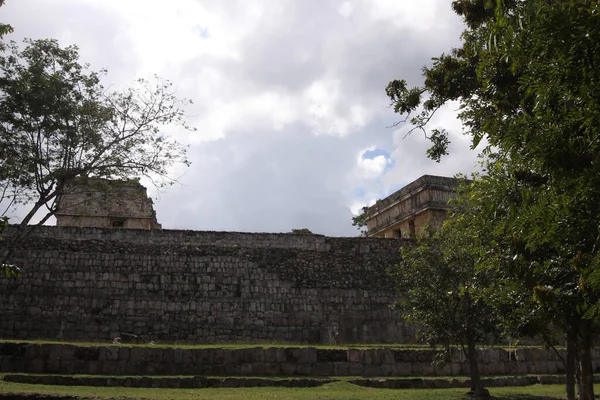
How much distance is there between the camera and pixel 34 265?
17750mm

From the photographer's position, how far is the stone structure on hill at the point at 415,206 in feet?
79.5

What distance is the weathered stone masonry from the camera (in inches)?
685

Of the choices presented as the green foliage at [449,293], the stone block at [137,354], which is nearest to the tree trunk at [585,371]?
the green foliage at [449,293]

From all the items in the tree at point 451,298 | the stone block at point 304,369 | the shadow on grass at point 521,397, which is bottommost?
the shadow on grass at point 521,397

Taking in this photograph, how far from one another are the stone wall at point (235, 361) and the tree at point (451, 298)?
2731 mm

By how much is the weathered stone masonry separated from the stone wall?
4.43 metres

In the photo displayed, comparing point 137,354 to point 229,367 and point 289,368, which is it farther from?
point 289,368

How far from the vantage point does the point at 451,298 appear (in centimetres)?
1145

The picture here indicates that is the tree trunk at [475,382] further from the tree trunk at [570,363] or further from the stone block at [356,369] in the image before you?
the stone block at [356,369]

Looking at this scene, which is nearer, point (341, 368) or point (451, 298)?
point (451, 298)

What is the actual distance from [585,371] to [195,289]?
13.4 meters

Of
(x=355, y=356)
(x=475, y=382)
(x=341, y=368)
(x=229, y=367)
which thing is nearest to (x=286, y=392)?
(x=229, y=367)

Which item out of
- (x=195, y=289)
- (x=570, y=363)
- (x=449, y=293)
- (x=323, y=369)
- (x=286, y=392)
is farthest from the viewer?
(x=195, y=289)

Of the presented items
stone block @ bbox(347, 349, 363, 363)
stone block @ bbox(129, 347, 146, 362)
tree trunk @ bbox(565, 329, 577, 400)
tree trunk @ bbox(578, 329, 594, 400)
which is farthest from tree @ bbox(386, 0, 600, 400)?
→ stone block @ bbox(129, 347, 146, 362)
